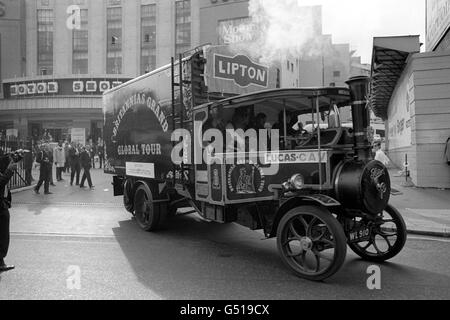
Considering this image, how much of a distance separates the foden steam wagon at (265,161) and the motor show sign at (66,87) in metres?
27.2

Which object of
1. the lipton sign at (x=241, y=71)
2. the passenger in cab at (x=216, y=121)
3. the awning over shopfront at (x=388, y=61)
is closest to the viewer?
the passenger in cab at (x=216, y=121)

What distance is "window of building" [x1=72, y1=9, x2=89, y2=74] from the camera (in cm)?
4531

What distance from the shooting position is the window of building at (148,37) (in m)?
44.2

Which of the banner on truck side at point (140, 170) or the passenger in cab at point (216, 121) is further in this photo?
the banner on truck side at point (140, 170)

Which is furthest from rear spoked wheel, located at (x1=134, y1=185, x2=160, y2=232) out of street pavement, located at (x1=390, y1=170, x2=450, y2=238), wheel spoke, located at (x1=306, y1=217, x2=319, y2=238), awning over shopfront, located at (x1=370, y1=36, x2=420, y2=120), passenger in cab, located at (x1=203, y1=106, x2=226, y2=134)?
awning over shopfront, located at (x1=370, y1=36, x2=420, y2=120)

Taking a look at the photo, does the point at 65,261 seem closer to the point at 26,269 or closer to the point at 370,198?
the point at 26,269

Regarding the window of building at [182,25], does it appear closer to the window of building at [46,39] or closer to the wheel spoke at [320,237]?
the window of building at [46,39]

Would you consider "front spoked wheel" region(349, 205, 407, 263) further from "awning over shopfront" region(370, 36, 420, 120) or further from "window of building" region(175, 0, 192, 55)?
"window of building" region(175, 0, 192, 55)

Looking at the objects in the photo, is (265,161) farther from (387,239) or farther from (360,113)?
(387,239)

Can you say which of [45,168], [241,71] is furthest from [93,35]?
[241,71]

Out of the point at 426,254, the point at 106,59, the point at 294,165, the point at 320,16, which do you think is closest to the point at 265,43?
the point at 320,16

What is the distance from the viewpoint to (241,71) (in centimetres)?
679

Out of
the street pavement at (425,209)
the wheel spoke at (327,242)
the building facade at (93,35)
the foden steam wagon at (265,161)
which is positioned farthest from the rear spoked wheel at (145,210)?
the building facade at (93,35)

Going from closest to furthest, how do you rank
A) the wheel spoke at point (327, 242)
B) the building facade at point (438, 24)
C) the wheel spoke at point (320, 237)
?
the wheel spoke at point (327, 242) < the wheel spoke at point (320, 237) < the building facade at point (438, 24)
